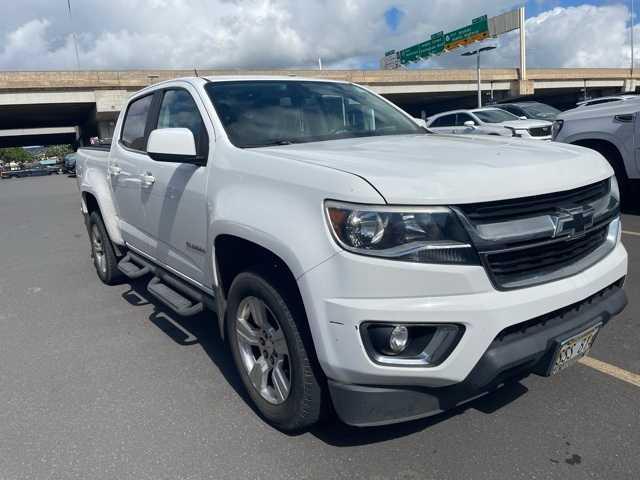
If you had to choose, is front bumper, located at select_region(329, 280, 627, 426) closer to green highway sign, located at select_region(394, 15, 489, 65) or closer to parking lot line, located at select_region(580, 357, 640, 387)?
parking lot line, located at select_region(580, 357, 640, 387)

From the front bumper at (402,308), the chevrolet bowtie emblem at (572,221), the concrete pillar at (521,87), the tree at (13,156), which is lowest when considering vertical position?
the tree at (13,156)

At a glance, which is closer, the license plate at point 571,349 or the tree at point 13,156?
the license plate at point 571,349

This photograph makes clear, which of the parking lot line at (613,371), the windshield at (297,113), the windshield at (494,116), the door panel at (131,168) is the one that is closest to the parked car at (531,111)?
the windshield at (494,116)

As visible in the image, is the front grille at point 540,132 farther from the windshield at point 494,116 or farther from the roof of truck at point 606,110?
the roof of truck at point 606,110

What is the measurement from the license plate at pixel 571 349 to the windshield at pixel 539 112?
1520 cm

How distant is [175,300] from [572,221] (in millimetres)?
2456

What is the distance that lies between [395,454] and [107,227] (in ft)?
12.0

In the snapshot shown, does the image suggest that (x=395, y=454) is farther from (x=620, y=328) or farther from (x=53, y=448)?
(x=620, y=328)

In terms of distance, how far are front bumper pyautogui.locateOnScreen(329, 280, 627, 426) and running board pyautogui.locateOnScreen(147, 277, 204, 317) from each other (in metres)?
1.40

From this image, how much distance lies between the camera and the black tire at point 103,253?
548 centimetres

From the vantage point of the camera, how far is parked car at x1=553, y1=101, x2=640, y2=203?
693cm

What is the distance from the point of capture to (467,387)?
2.22 m

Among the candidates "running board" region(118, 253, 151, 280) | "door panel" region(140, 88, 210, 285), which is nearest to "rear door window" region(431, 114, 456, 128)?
"running board" region(118, 253, 151, 280)

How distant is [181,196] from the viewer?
3381mm
